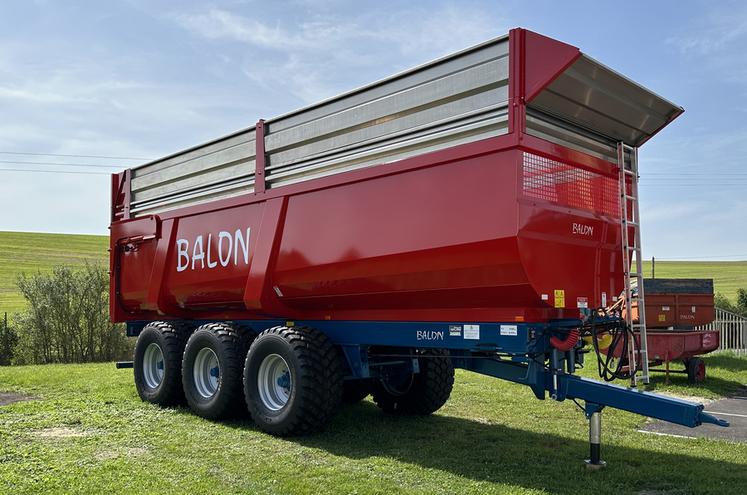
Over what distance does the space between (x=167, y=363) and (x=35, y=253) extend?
141 ft

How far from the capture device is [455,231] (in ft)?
18.8

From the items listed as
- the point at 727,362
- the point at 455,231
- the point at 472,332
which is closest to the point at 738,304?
the point at 727,362

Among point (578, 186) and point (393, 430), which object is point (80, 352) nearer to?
point (393, 430)

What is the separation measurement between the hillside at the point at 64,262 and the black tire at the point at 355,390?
2996 centimetres

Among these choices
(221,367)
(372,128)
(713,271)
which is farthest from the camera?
(713,271)

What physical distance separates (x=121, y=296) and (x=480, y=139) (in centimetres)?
711

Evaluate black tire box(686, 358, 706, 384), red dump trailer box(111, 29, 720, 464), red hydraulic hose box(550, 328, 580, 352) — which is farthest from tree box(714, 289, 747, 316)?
red hydraulic hose box(550, 328, 580, 352)

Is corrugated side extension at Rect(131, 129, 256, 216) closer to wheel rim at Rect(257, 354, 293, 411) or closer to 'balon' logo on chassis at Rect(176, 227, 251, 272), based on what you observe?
'balon' logo on chassis at Rect(176, 227, 251, 272)

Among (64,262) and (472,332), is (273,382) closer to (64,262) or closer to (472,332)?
(472,332)

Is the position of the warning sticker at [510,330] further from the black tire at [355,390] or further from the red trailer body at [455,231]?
the black tire at [355,390]

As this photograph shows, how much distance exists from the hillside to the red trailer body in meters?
30.8

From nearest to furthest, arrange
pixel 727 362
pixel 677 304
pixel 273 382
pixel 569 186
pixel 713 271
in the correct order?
pixel 569 186 → pixel 273 382 → pixel 677 304 → pixel 727 362 → pixel 713 271

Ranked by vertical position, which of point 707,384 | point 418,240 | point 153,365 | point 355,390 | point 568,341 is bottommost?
point 707,384

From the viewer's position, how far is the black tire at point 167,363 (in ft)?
29.4
